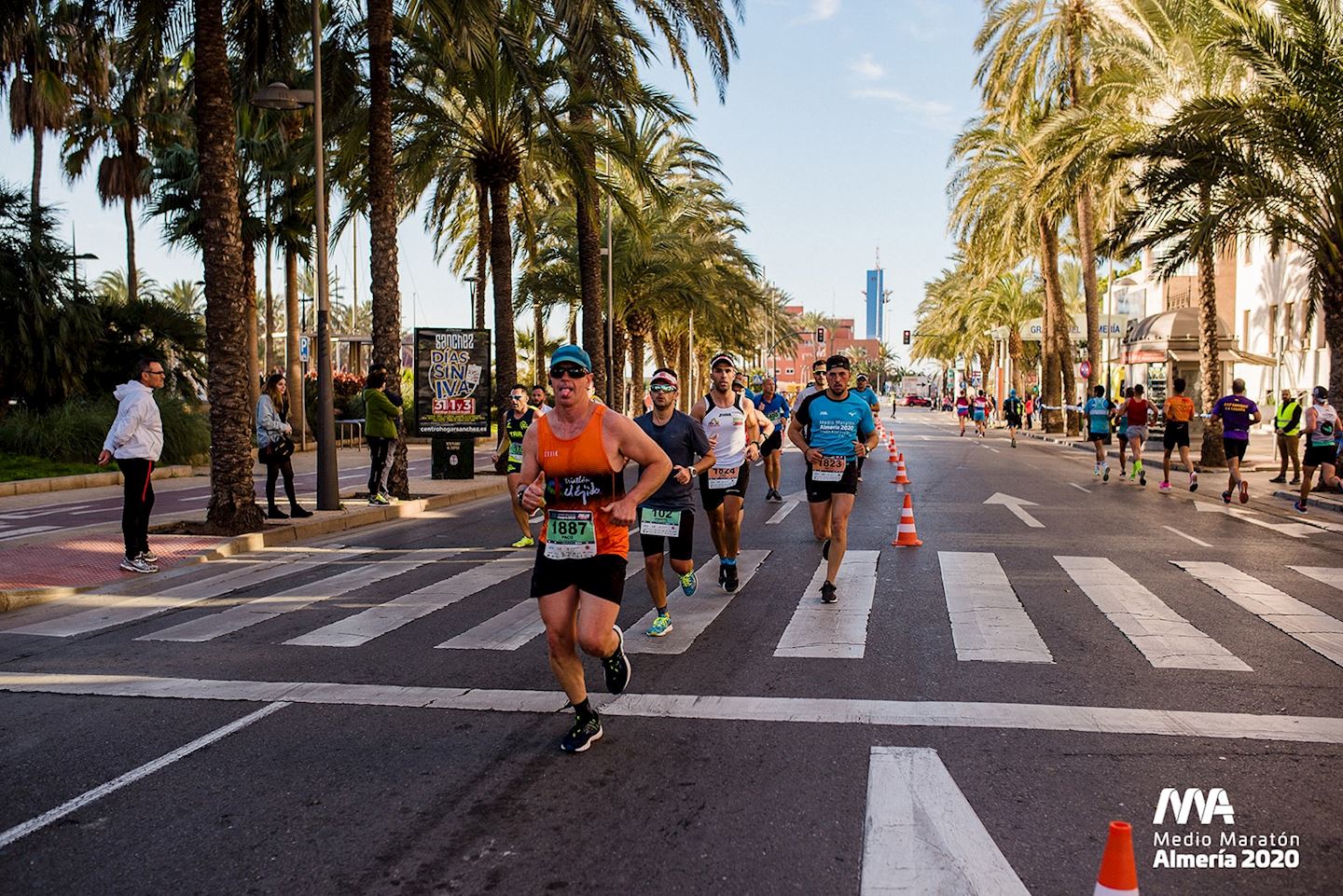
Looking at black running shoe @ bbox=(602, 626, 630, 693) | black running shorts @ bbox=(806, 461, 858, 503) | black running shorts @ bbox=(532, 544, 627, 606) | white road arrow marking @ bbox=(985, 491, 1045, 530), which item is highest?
black running shorts @ bbox=(806, 461, 858, 503)

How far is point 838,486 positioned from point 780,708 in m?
3.52

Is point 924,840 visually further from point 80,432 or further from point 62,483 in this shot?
point 80,432

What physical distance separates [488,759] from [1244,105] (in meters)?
20.0

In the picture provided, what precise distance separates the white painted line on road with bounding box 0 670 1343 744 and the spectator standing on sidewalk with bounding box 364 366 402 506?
10144 millimetres

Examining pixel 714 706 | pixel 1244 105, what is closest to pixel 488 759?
pixel 714 706

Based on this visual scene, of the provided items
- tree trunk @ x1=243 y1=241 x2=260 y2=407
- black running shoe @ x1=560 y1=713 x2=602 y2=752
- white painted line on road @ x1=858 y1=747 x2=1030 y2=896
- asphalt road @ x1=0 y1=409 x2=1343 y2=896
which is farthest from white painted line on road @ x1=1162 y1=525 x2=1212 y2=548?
tree trunk @ x1=243 y1=241 x2=260 y2=407

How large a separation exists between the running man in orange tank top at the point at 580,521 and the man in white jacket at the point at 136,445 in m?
6.53

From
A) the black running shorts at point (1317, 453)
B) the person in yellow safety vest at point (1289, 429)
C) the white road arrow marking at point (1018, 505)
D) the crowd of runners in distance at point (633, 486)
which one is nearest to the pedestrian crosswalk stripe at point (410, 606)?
the crowd of runners in distance at point (633, 486)

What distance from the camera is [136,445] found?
35.1 feet

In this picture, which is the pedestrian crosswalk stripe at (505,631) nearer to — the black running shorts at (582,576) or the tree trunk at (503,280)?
the black running shorts at (582,576)

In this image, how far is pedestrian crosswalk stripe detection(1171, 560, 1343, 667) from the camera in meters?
7.63

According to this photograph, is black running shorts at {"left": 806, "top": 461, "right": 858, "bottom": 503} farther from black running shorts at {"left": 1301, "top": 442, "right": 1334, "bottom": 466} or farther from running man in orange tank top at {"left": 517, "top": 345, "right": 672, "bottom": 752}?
black running shorts at {"left": 1301, "top": 442, "right": 1334, "bottom": 466}

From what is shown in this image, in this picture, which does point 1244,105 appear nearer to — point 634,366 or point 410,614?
point 410,614

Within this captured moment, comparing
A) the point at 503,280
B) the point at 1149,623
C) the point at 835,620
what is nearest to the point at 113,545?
the point at 835,620
